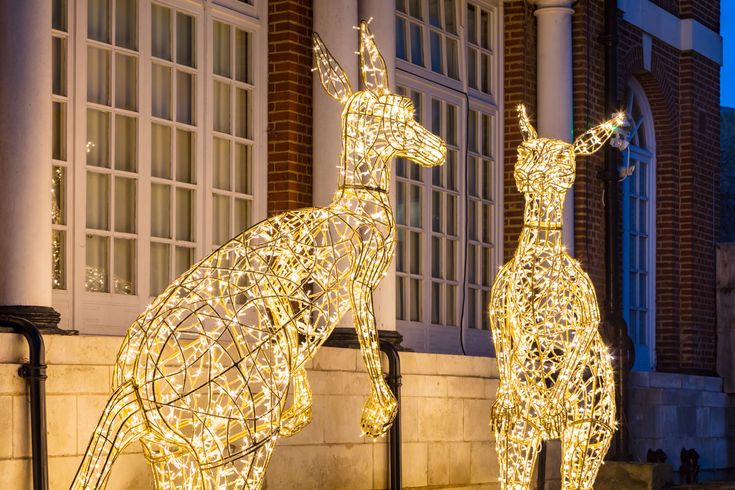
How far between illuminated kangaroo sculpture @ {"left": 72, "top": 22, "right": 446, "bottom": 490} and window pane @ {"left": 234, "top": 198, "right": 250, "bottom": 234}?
313cm

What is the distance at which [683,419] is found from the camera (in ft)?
56.0

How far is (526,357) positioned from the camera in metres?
9.67

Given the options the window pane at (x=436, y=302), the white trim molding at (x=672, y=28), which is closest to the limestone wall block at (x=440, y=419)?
the window pane at (x=436, y=302)

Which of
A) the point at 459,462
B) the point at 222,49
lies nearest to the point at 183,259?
the point at 222,49

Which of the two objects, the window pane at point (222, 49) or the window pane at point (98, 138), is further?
the window pane at point (222, 49)

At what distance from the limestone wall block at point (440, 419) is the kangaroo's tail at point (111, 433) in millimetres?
5226

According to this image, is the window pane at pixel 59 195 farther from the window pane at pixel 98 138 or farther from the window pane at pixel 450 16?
the window pane at pixel 450 16

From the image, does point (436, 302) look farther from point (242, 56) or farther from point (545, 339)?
point (545, 339)

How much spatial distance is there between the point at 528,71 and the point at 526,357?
6141 millimetres

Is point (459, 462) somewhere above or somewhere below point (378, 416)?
below

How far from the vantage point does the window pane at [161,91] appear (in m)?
11.0

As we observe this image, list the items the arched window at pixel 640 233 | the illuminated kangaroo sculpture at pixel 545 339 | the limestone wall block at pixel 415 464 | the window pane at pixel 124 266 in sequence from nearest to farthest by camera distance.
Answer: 1. the illuminated kangaroo sculpture at pixel 545 339
2. the window pane at pixel 124 266
3. the limestone wall block at pixel 415 464
4. the arched window at pixel 640 233

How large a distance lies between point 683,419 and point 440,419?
586cm

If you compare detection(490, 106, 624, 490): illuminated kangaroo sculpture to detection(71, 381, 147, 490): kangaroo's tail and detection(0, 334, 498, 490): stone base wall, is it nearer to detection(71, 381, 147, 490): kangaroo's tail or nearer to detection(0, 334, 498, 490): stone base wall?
detection(0, 334, 498, 490): stone base wall
